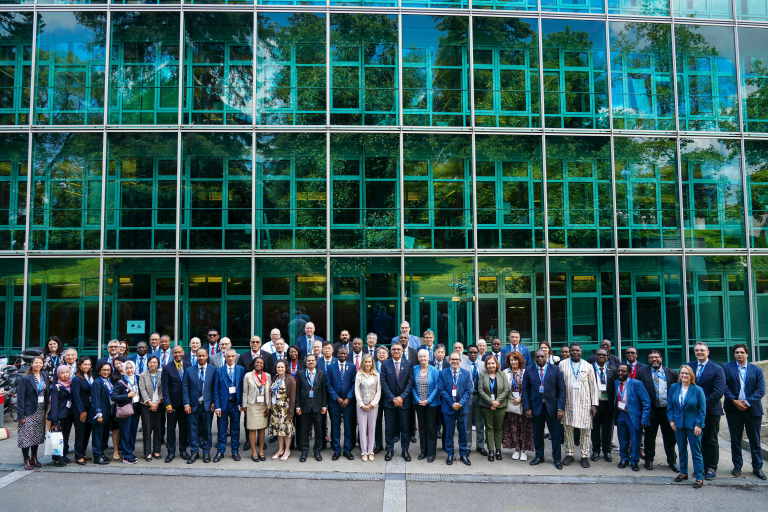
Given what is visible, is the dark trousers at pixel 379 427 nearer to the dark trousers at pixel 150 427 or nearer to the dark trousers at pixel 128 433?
the dark trousers at pixel 150 427

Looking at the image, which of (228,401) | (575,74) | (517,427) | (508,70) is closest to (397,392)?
(517,427)

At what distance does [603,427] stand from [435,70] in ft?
37.0

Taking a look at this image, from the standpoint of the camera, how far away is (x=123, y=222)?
15391mm

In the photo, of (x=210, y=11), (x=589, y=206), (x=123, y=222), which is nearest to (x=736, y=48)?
(x=589, y=206)

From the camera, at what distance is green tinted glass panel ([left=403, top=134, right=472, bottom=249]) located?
51.5ft

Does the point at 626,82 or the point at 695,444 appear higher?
the point at 626,82

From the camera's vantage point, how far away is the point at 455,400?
29.0 ft

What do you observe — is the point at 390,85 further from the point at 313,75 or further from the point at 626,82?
the point at 626,82

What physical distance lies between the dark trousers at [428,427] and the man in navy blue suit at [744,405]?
4.56 m

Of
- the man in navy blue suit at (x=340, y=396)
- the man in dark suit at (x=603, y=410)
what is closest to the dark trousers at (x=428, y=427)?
the man in navy blue suit at (x=340, y=396)

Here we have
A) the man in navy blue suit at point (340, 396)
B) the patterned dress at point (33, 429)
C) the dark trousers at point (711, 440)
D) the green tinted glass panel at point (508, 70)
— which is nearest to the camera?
the dark trousers at point (711, 440)

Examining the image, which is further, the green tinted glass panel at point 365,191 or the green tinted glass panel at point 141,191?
the green tinted glass panel at point 365,191

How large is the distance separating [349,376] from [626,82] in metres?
13.0

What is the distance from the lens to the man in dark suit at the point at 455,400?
8.80 metres
